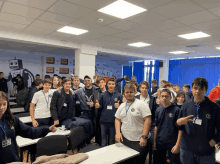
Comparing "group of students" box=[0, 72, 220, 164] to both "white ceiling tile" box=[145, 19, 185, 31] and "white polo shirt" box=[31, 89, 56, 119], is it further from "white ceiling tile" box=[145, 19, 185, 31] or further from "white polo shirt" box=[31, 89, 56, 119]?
"white ceiling tile" box=[145, 19, 185, 31]

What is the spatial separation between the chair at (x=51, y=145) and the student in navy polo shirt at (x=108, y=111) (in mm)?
798

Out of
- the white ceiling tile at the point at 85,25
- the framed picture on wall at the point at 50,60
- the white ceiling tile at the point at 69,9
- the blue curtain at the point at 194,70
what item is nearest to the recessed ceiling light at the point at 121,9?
the white ceiling tile at the point at 69,9

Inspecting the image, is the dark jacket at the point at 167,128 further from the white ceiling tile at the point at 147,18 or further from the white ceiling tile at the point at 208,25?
the white ceiling tile at the point at 208,25

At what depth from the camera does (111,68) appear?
37.8 ft

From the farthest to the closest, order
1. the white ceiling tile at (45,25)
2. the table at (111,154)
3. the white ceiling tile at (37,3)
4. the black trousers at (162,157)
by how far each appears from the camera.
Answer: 1. the white ceiling tile at (45,25)
2. the white ceiling tile at (37,3)
3. the black trousers at (162,157)
4. the table at (111,154)

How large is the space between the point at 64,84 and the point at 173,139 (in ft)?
6.68

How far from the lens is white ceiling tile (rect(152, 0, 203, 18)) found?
2.46 m

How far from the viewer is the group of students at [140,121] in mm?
1469

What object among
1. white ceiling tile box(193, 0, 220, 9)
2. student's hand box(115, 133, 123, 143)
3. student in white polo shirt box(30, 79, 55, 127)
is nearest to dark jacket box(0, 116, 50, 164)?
student's hand box(115, 133, 123, 143)

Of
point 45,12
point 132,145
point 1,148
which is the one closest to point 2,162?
point 1,148

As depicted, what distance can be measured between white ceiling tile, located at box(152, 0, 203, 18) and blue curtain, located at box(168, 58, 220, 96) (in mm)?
5582

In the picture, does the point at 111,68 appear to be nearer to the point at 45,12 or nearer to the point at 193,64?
the point at 193,64

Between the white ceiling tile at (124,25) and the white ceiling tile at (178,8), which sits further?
the white ceiling tile at (124,25)

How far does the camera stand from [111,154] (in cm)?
172
